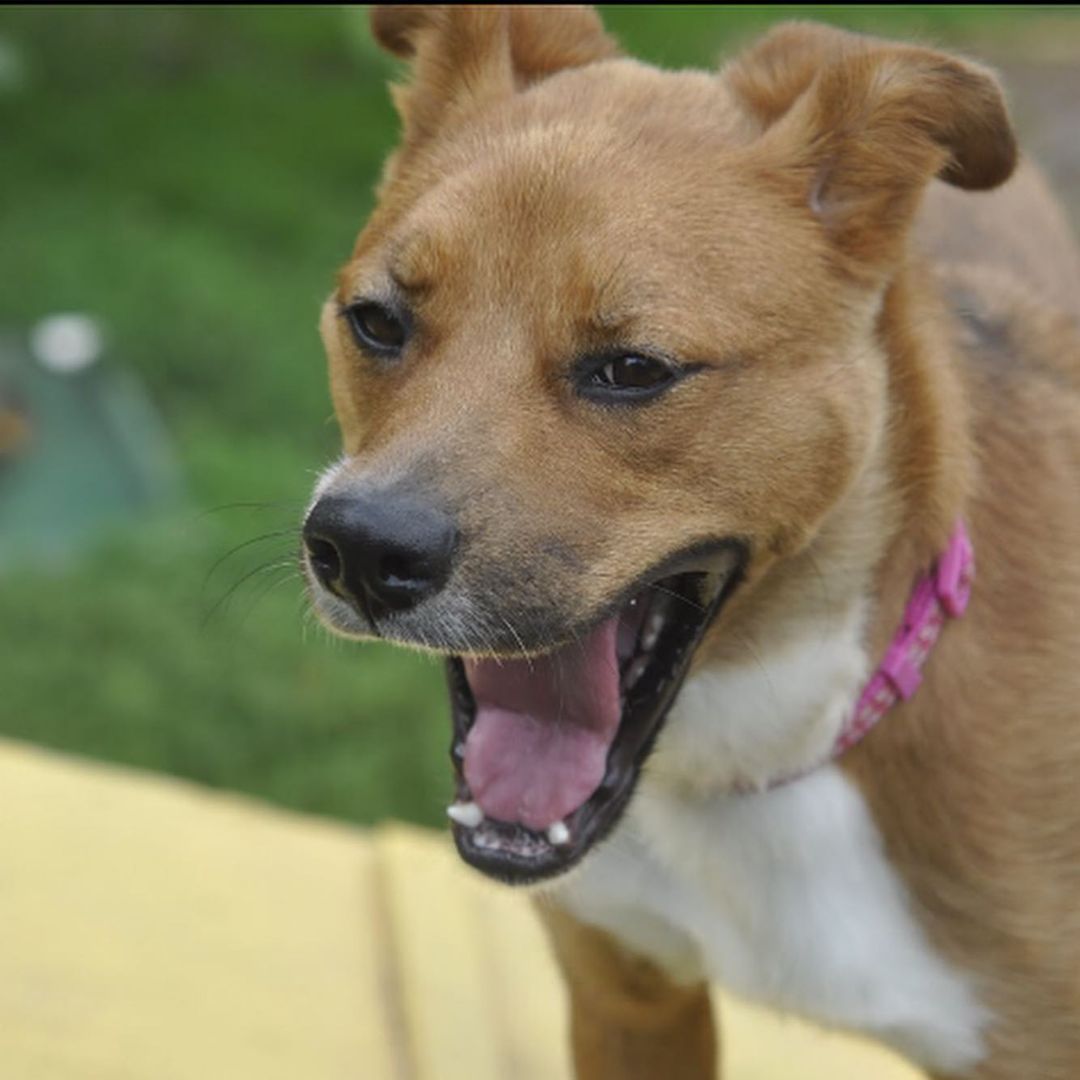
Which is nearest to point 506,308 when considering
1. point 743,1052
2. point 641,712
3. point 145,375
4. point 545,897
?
point 641,712

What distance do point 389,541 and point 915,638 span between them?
839mm

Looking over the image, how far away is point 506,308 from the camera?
2.54 m

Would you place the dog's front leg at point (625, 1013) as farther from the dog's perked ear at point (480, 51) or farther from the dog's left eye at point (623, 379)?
the dog's perked ear at point (480, 51)

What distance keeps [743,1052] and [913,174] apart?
5.94 ft

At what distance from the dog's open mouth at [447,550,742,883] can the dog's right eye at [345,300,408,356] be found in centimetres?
45

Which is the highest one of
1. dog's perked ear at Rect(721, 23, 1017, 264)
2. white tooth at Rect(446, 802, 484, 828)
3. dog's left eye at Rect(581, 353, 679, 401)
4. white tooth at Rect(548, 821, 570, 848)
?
dog's perked ear at Rect(721, 23, 1017, 264)

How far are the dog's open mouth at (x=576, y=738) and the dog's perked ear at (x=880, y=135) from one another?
52cm

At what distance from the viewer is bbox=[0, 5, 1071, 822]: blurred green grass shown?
5.46 meters

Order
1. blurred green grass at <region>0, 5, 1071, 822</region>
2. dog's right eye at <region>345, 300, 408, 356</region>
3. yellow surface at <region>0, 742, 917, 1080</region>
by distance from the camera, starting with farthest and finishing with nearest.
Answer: blurred green grass at <region>0, 5, 1071, 822</region>
yellow surface at <region>0, 742, 917, 1080</region>
dog's right eye at <region>345, 300, 408, 356</region>

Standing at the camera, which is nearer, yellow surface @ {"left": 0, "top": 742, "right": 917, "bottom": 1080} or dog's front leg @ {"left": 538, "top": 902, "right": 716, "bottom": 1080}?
dog's front leg @ {"left": 538, "top": 902, "right": 716, "bottom": 1080}

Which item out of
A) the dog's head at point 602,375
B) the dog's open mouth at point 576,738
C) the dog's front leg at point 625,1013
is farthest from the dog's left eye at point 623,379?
the dog's front leg at point 625,1013

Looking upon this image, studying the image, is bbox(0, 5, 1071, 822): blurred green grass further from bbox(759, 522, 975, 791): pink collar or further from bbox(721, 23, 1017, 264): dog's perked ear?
bbox(759, 522, 975, 791): pink collar

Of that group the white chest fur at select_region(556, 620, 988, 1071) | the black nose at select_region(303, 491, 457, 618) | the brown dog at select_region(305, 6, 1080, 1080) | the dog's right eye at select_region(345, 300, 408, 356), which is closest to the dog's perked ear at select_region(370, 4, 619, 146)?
the brown dog at select_region(305, 6, 1080, 1080)

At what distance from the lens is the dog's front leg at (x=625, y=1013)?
3.15 metres
